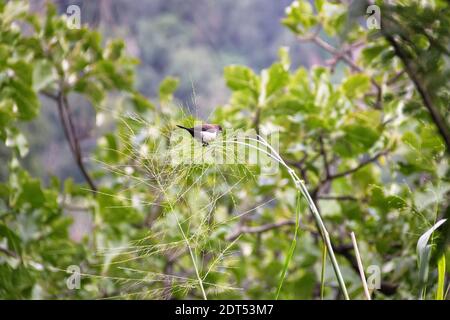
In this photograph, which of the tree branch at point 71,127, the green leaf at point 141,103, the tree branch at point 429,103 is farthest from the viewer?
the green leaf at point 141,103

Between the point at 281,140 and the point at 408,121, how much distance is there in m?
0.24

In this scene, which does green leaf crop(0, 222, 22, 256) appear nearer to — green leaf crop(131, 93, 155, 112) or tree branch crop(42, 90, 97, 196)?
tree branch crop(42, 90, 97, 196)

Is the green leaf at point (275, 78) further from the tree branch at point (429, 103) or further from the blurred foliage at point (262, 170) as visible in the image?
the tree branch at point (429, 103)

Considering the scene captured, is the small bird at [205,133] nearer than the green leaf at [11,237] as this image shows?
Yes

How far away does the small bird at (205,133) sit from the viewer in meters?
0.52

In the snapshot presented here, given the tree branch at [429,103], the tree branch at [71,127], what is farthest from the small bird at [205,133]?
the tree branch at [71,127]

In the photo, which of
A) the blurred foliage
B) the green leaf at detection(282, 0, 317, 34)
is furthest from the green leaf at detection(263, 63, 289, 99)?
the green leaf at detection(282, 0, 317, 34)

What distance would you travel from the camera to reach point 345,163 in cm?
133

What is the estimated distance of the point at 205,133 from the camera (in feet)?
1.70

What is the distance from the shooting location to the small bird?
1.70ft

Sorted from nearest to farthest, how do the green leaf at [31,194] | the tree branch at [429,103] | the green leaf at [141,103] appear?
the tree branch at [429,103], the green leaf at [31,194], the green leaf at [141,103]

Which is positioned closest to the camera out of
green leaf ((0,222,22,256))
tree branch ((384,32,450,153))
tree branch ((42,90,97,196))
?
tree branch ((384,32,450,153))

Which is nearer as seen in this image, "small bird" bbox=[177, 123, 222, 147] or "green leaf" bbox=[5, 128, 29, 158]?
"small bird" bbox=[177, 123, 222, 147]
